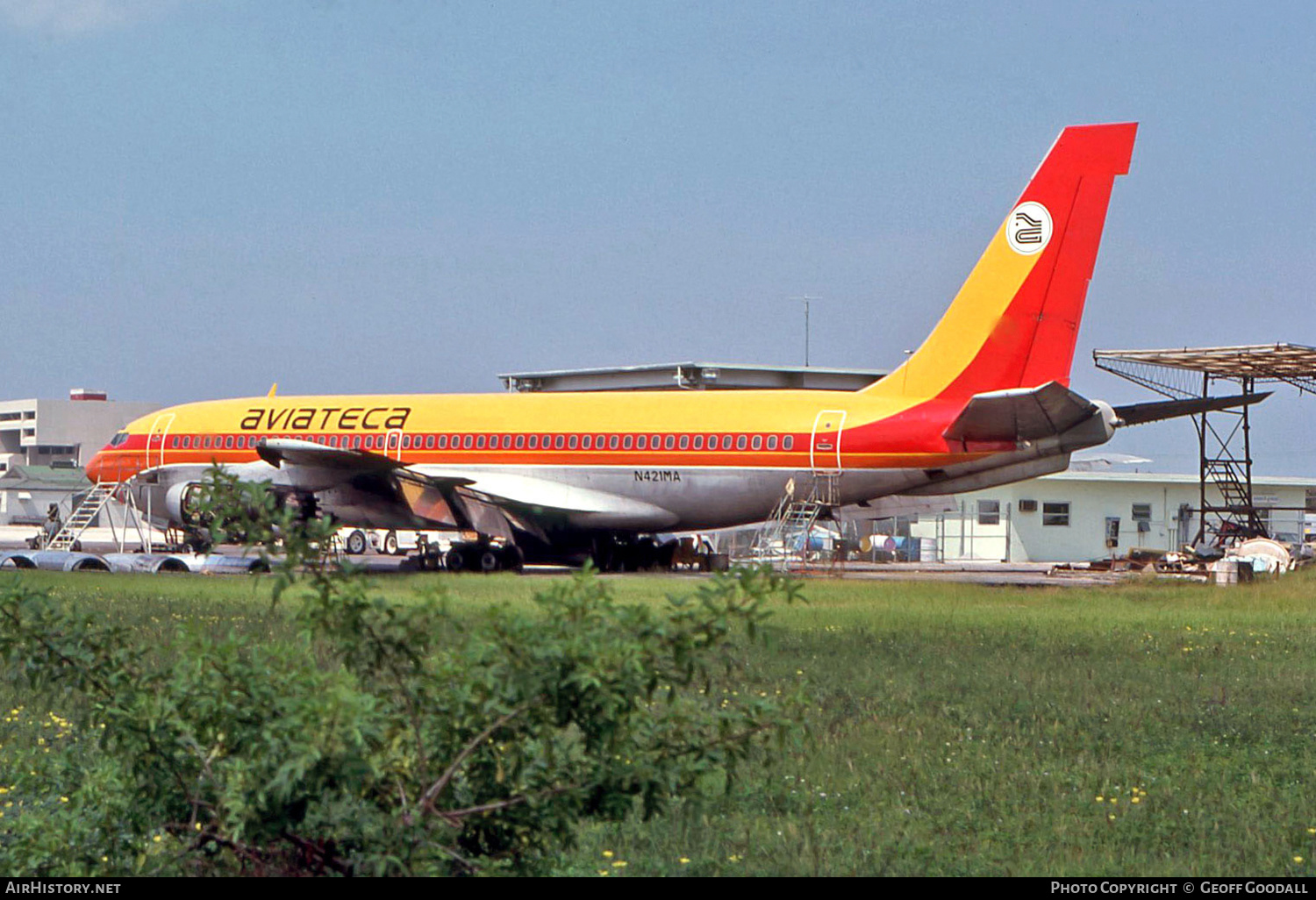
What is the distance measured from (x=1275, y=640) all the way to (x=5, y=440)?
11170cm

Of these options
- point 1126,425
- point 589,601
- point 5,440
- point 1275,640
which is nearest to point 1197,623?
point 1275,640

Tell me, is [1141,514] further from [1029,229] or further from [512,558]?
[1029,229]

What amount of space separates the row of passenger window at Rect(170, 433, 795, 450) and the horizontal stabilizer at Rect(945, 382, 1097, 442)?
4.20m

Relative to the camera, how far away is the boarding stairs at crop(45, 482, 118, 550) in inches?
1320

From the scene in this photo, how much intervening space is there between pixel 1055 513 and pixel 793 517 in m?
29.0

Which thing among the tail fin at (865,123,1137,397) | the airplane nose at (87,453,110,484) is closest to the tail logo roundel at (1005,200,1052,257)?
the tail fin at (865,123,1137,397)

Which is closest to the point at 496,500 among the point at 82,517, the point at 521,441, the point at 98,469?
the point at 521,441

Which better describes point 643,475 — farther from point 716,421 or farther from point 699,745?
point 699,745

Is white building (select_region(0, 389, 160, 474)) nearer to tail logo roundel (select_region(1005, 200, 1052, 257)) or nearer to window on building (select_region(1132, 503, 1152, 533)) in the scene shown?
window on building (select_region(1132, 503, 1152, 533))

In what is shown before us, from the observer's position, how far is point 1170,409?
2634 cm

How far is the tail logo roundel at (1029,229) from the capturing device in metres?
25.8

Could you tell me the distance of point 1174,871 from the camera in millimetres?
6473

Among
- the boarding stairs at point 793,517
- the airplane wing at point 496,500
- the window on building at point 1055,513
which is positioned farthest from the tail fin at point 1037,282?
the window on building at point 1055,513

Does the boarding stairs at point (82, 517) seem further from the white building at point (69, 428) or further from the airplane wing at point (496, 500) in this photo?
the white building at point (69, 428)
